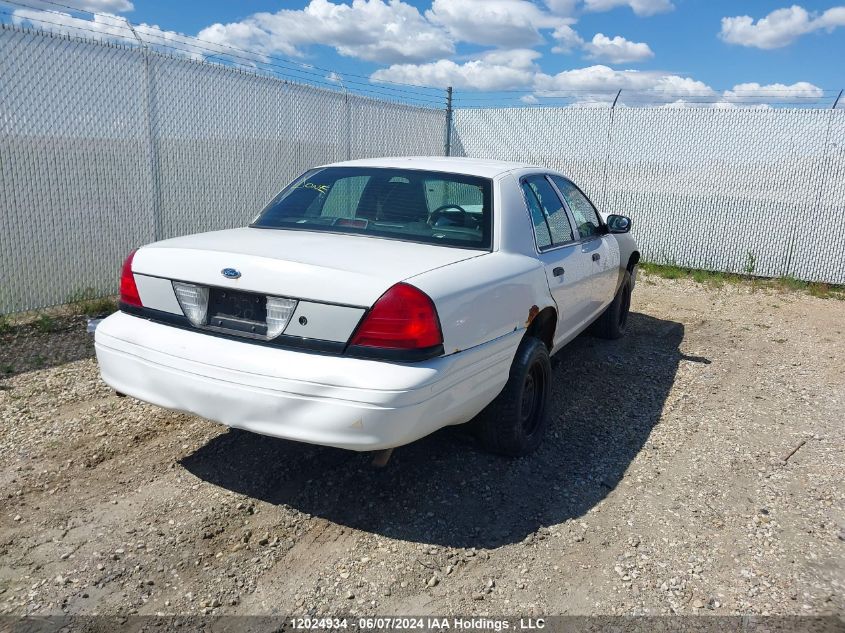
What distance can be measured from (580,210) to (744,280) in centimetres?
618

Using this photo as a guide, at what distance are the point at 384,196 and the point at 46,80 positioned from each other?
3.90 metres

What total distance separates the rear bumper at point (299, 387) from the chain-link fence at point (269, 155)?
3709 mm

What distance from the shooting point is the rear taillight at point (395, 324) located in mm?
2879

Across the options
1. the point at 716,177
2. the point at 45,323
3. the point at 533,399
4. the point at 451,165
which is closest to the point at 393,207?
the point at 451,165

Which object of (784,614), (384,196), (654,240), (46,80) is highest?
(46,80)

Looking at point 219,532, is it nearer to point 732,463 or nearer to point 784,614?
point 784,614

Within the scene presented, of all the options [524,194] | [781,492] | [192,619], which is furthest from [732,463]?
[192,619]

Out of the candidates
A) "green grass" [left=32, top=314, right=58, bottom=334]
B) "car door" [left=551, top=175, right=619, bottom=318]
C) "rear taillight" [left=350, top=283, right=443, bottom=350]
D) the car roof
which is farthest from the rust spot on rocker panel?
"green grass" [left=32, top=314, right=58, bottom=334]

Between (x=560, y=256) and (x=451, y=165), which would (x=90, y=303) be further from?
(x=560, y=256)

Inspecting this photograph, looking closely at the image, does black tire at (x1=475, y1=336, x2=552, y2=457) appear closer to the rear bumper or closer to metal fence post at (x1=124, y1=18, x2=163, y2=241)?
the rear bumper

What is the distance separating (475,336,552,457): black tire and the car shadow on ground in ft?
0.38

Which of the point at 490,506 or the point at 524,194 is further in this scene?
the point at 524,194

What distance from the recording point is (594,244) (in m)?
5.23

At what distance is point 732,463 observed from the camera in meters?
4.17
